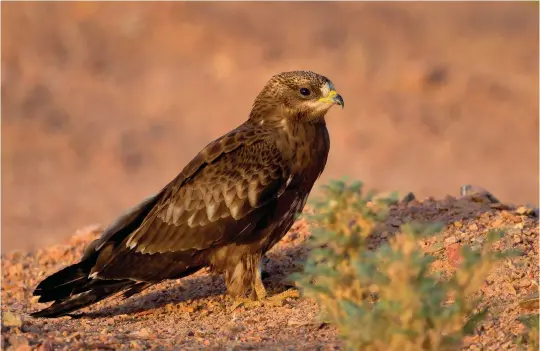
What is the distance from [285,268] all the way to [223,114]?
1071cm

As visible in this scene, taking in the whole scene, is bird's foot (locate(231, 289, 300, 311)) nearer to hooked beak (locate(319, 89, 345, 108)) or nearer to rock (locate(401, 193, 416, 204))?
hooked beak (locate(319, 89, 345, 108))

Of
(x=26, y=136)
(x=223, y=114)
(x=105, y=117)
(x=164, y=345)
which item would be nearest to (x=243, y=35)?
(x=223, y=114)

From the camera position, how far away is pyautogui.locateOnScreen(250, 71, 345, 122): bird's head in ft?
25.1

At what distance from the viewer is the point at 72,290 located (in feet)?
24.8

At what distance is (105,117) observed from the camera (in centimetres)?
1842

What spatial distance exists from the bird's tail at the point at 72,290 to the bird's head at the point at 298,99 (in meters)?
1.81

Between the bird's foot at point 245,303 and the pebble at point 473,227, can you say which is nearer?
the bird's foot at point 245,303

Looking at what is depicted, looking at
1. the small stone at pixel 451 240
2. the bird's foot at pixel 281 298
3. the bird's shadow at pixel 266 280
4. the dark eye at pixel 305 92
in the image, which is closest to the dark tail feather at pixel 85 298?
the bird's shadow at pixel 266 280

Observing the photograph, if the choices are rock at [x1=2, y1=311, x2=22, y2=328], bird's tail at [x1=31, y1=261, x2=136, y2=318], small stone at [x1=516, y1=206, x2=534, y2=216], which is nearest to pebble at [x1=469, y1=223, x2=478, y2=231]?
small stone at [x1=516, y1=206, x2=534, y2=216]

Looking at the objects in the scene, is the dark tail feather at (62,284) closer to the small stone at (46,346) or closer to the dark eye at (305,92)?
the small stone at (46,346)

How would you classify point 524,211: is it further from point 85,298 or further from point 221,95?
point 221,95

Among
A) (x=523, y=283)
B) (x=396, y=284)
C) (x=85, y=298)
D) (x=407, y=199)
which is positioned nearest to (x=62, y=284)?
(x=85, y=298)

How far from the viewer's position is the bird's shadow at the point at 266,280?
8.05m

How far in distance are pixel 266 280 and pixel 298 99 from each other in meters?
1.64
